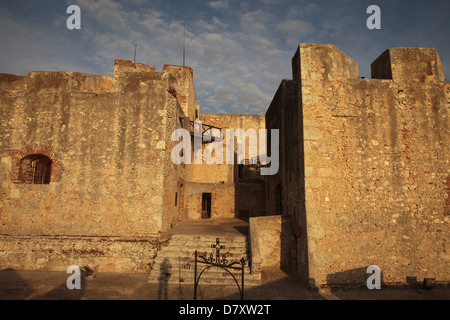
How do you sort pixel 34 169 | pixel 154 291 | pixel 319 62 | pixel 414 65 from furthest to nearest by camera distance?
1. pixel 34 169
2. pixel 414 65
3. pixel 319 62
4. pixel 154 291

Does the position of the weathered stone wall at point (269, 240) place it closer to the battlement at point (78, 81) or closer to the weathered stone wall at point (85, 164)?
the weathered stone wall at point (85, 164)

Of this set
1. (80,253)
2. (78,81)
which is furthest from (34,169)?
(80,253)

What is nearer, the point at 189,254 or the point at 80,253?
the point at 189,254

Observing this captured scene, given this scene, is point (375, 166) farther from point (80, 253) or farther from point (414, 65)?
point (80, 253)

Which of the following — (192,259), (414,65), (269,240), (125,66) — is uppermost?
(125,66)

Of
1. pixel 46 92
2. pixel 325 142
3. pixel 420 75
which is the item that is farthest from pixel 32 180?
pixel 420 75

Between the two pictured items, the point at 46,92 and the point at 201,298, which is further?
the point at 46,92

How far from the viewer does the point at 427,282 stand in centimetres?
696

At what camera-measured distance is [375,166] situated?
7.53 m

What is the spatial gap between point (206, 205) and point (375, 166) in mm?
12027

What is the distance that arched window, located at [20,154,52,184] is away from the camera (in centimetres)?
900

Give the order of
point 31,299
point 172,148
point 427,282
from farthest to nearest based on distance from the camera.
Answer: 1. point 172,148
2. point 427,282
3. point 31,299

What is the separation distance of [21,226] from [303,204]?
359 inches
